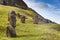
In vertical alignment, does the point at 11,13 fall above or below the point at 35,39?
above

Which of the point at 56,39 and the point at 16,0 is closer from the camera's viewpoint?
the point at 56,39

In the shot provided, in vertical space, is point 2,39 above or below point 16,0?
below

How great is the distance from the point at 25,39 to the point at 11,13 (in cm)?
1228

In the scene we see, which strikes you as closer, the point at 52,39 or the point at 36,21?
the point at 52,39

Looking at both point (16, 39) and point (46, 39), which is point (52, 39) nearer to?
point (46, 39)

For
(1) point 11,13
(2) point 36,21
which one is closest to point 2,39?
(1) point 11,13

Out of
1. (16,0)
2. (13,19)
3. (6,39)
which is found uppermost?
(16,0)

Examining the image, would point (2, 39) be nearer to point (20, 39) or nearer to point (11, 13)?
point (20, 39)

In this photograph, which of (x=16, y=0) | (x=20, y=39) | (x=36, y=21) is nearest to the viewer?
(x=20, y=39)

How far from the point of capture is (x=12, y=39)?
131 ft

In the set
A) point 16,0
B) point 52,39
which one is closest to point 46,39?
point 52,39

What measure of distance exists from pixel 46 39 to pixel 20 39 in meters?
4.46

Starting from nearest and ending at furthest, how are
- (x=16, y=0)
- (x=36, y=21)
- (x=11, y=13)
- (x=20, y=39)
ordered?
1. (x=20, y=39)
2. (x=11, y=13)
3. (x=36, y=21)
4. (x=16, y=0)

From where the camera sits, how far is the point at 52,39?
40.0m
